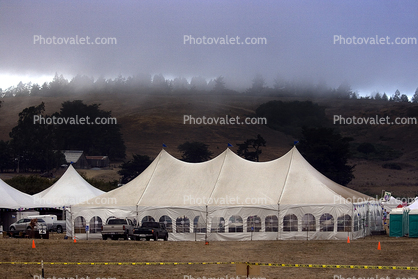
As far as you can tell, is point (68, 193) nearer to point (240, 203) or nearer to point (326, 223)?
point (240, 203)

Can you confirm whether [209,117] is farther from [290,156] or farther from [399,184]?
[290,156]

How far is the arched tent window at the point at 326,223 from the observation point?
32562 millimetres

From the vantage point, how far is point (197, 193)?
3403 centimetres

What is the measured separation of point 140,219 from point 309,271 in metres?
17.1

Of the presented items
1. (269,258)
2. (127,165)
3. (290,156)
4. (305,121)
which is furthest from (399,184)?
(269,258)

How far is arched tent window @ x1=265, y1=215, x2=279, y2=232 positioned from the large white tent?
0.06 metres

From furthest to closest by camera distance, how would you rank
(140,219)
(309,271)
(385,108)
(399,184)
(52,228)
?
(385,108) < (399,184) < (52,228) < (140,219) < (309,271)

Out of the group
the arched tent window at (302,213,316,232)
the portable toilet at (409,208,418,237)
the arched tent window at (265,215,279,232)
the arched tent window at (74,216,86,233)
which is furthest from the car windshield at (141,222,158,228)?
the portable toilet at (409,208,418,237)

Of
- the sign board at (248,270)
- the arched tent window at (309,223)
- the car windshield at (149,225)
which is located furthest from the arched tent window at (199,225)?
the sign board at (248,270)

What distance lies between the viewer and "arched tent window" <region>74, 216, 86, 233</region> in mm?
34656

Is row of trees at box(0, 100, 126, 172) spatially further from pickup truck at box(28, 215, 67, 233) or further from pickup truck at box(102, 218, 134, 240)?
pickup truck at box(102, 218, 134, 240)

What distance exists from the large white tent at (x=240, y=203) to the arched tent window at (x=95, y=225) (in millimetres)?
100

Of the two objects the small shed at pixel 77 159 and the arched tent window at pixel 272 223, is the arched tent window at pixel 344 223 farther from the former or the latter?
the small shed at pixel 77 159

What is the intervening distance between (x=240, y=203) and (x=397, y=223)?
1093 cm
